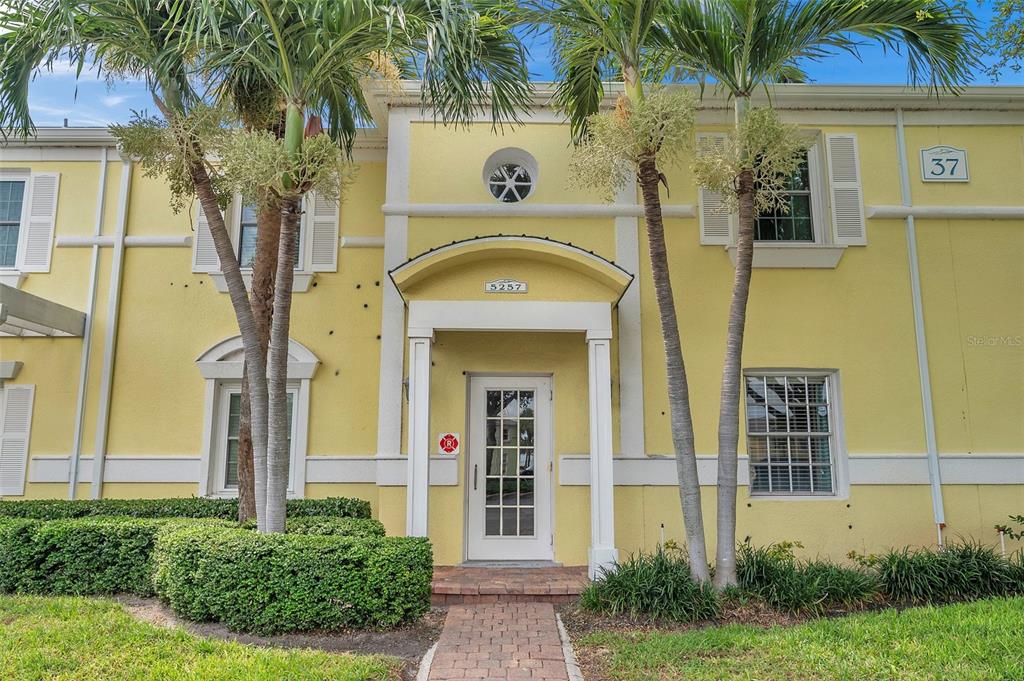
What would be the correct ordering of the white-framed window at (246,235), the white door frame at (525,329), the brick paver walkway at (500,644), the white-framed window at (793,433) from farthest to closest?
the white-framed window at (246,235), the white-framed window at (793,433), the white door frame at (525,329), the brick paver walkway at (500,644)

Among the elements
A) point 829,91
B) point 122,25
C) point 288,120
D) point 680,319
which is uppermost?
point 829,91

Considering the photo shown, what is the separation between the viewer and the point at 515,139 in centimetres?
918

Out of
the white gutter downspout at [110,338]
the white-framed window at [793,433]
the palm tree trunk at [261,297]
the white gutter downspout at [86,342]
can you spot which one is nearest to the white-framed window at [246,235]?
the white gutter downspout at [110,338]

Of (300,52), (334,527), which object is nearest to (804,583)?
(334,527)

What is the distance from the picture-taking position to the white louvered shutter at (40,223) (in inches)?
385

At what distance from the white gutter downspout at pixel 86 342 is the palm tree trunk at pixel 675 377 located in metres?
7.80

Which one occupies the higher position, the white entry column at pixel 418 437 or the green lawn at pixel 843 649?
the white entry column at pixel 418 437

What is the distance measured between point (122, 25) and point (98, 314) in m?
4.74

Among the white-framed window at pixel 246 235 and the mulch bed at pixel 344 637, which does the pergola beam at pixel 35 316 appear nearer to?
the white-framed window at pixel 246 235

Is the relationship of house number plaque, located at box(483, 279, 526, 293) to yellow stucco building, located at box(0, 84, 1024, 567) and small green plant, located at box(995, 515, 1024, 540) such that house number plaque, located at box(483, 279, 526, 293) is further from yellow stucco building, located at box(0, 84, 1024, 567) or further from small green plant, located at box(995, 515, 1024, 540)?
small green plant, located at box(995, 515, 1024, 540)

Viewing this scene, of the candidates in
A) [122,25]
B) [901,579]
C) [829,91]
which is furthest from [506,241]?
[901,579]

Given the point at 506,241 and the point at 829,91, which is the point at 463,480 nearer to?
the point at 506,241

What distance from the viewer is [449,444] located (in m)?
8.61

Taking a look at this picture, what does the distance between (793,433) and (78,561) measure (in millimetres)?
8308
